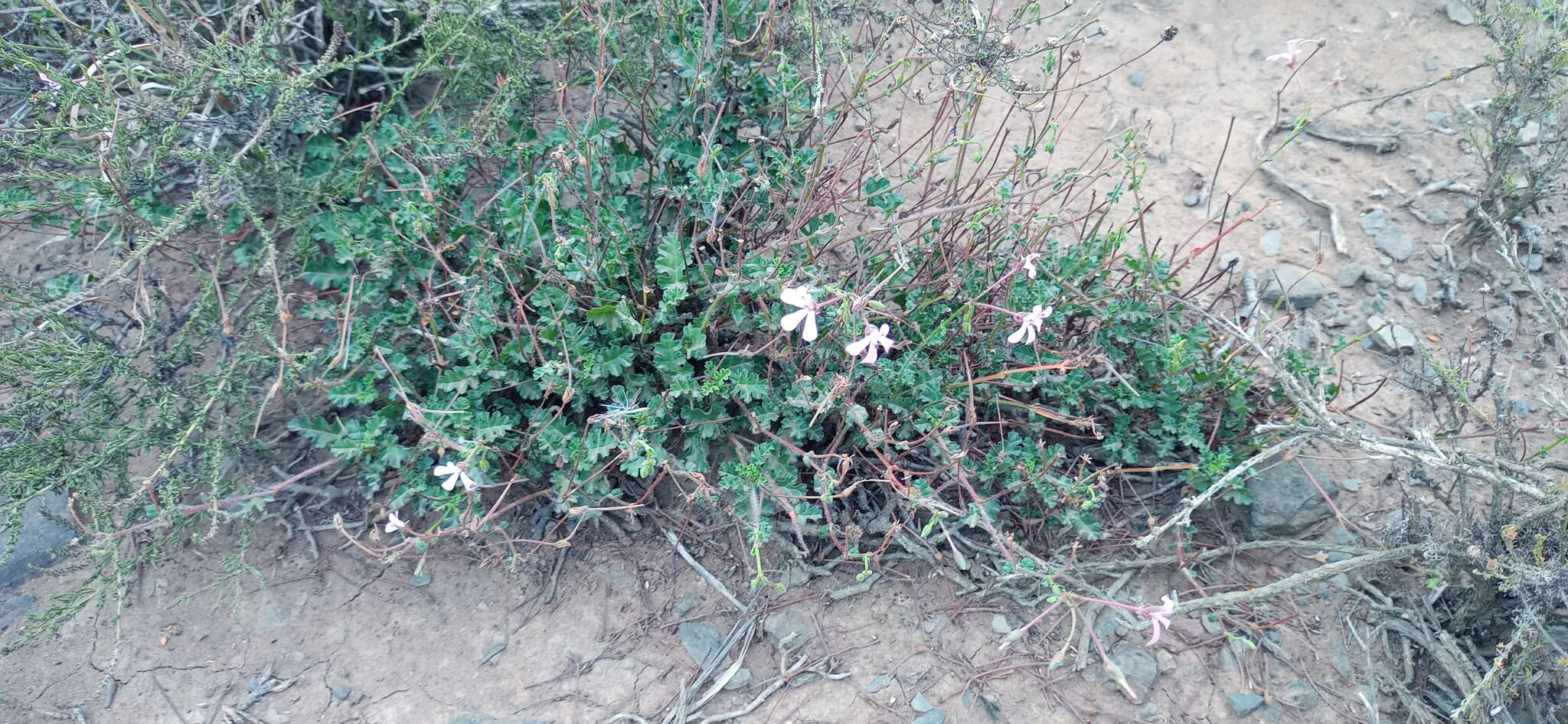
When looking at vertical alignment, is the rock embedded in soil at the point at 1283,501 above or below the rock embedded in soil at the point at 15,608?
above

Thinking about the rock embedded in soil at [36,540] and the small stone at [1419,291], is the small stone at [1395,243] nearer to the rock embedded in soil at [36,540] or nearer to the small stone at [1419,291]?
the small stone at [1419,291]

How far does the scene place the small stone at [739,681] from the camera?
2516mm

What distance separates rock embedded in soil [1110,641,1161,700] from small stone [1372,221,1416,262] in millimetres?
1859

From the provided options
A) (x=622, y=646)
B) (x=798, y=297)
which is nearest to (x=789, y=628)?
(x=622, y=646)

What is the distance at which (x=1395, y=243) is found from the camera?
3.33 metres

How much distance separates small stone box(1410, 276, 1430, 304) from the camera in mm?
3190

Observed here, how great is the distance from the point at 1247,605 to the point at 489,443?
2200 mm

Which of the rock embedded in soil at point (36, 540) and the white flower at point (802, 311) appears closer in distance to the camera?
the white flower at point (802, 311)

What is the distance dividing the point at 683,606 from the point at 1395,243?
9.37 ft

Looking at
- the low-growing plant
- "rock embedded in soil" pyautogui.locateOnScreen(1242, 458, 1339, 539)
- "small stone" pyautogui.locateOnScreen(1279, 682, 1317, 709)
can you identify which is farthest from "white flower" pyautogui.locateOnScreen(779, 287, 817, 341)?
"small stone" pyautogui.locateOnScreen(1279, 682, 1317, 709)

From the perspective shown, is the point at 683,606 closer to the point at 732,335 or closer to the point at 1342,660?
the point at 732,335

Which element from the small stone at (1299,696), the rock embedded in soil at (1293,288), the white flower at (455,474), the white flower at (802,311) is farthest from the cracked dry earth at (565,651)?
the rock embedded in soil at (1293,288)

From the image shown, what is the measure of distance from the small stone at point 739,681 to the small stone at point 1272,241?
243 centimetres

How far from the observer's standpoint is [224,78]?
2555 millimetres
